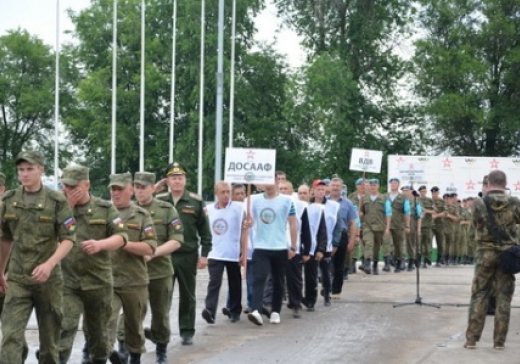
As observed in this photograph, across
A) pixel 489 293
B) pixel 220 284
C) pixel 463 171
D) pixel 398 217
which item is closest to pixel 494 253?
pixel 489 293

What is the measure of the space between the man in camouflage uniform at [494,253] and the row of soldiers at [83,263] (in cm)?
331

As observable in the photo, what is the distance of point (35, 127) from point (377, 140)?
902 inches

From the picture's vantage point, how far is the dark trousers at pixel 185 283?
1408cm

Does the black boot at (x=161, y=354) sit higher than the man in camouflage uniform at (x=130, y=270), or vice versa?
the man in camouflage uniform at (x=130, y=270)

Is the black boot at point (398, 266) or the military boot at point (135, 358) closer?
the military boot at point (135, 358)

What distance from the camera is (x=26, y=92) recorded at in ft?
241

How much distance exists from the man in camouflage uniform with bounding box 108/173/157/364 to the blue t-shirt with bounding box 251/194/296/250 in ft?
16.5

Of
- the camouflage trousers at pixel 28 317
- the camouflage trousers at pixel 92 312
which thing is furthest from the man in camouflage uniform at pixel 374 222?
the camouflage trousers at pixel 28 317

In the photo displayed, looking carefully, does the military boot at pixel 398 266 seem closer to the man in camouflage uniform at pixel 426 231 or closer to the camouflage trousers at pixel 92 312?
the man in camouflage uniform at pixel 426 231

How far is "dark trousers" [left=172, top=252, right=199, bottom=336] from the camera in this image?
14.1m

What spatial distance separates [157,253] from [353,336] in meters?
3.84

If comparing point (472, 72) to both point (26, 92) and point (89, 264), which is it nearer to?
point (26, 92)

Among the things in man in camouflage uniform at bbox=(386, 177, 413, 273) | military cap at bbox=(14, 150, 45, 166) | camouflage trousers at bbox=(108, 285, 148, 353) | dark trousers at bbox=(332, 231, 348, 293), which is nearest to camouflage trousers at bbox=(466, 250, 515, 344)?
camouflage trousers at bbox=(108, 285, 148, 353)

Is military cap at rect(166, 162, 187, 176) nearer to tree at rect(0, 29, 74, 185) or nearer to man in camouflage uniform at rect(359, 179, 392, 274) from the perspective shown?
man in camouflage uniform at rect(359, 179, 392, 274)
